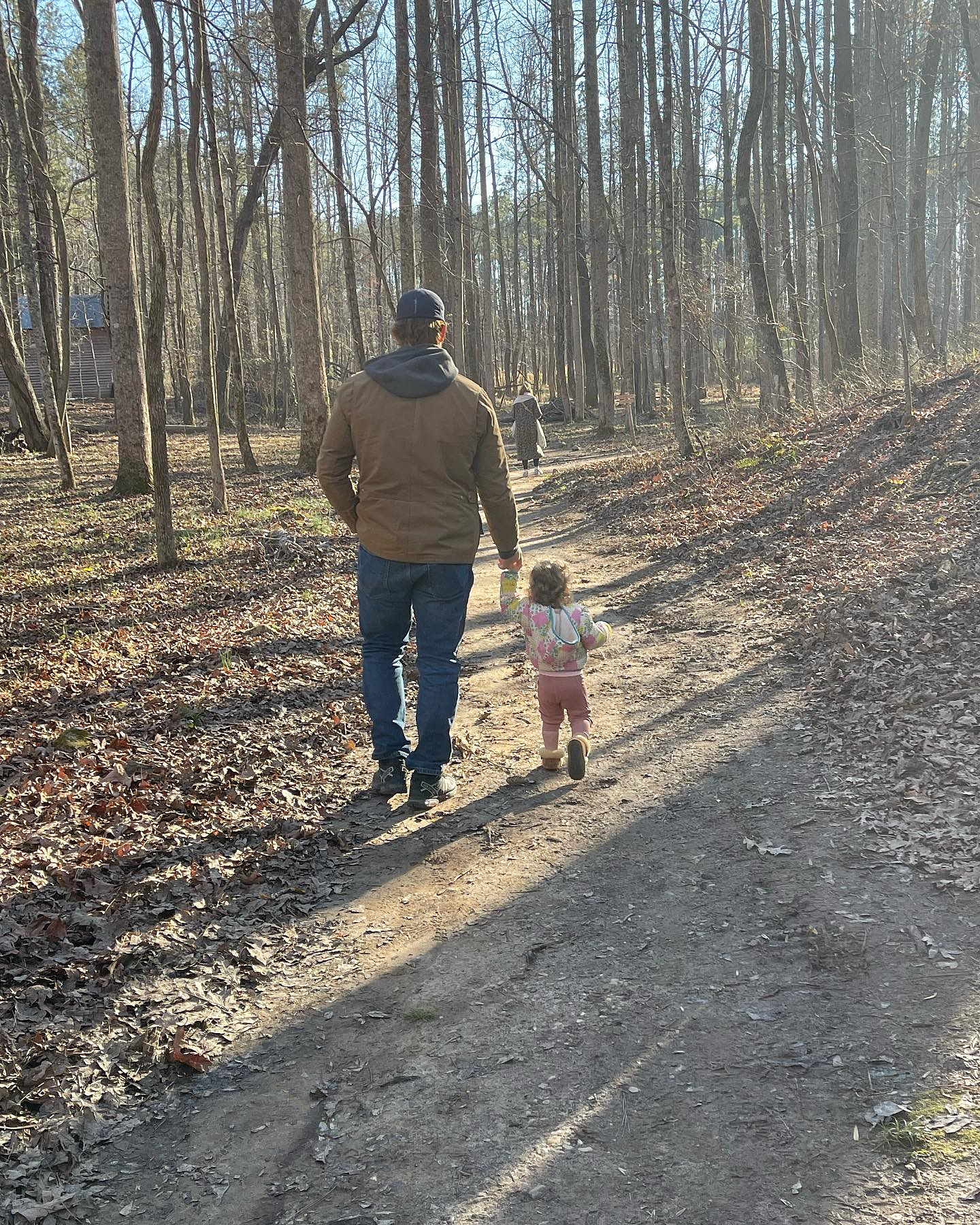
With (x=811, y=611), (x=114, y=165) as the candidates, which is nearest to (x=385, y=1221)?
(x=811, y=611)

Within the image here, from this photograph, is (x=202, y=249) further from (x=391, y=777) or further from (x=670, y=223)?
(x=391, y=777)

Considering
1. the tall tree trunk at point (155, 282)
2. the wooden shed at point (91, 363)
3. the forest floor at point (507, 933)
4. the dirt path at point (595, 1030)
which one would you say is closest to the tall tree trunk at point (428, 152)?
the tall tree trunk at point (155, 282)

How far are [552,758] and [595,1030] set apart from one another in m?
2.55

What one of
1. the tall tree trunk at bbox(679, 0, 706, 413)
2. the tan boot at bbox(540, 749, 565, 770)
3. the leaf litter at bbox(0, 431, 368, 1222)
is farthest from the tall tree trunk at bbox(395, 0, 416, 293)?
the tan boot at bbox(540, 749, 565, 770)

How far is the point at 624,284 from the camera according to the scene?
2800cm

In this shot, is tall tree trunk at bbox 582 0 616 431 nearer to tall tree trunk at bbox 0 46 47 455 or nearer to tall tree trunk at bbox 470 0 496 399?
tall tree trunk at bbox 470 0 496 399

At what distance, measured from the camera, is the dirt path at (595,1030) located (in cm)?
257

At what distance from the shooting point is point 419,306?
A: 501cm

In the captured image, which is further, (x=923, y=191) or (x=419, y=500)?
→ (x=923, y=191)

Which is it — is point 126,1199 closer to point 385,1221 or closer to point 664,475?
point 385,1221

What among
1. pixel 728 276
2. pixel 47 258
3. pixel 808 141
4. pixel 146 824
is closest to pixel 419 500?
pixel 146 824

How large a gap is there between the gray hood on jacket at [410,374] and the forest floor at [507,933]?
222 centimetres

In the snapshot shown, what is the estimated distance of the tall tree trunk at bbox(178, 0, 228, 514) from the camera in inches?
534

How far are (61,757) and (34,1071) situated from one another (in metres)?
2.88
